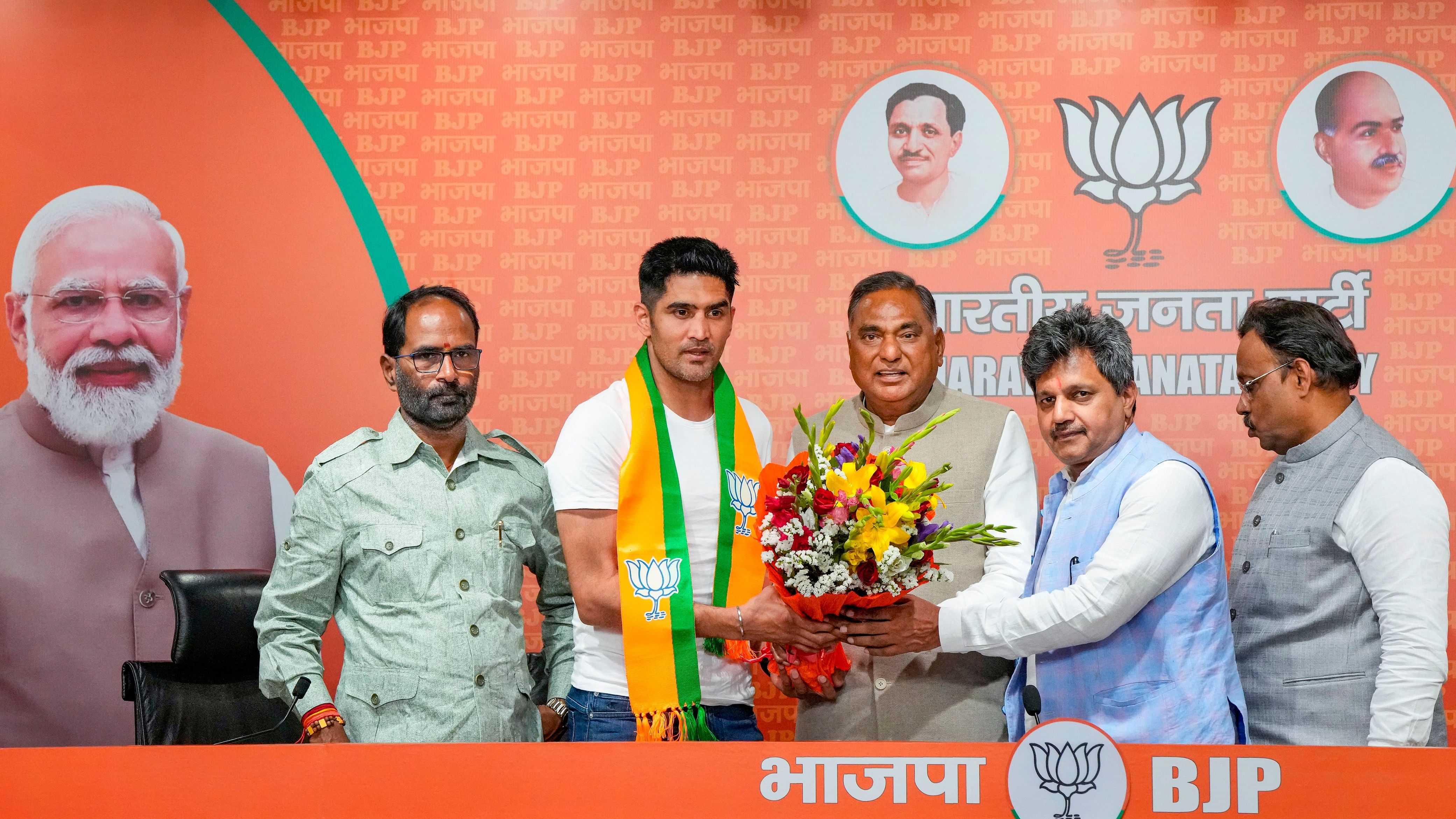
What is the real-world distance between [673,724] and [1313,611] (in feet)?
4.89

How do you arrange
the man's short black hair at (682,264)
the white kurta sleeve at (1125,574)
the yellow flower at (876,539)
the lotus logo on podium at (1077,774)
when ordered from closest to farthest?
1. the lotus logo on podium at (1077,774)
2. the yellow flower at (876,539)
3. the white kurta sleeve at (1125,574)
4. the man's short black hair at (682,264)

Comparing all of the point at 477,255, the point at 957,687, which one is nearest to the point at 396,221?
the point at 477,255

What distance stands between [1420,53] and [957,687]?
262 centimetres

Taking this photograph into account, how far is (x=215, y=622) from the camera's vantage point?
9.75ft

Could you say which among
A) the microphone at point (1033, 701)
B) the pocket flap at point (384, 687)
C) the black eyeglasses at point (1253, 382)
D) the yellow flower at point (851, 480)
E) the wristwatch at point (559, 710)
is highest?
the black eyeglasses at point (1253, 382)

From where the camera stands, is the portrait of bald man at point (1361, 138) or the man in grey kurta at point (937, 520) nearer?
the man in grey kurta at point (937, 520)

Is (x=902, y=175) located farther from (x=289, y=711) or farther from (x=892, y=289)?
(x=289, y=711)

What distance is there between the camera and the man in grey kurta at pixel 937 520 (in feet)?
8.96

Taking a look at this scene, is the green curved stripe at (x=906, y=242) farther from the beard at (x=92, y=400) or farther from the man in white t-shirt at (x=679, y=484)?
the beard at (x=92, y=400)

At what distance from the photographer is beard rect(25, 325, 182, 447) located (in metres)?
3.76

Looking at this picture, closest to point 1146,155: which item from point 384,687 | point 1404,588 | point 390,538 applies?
point 1404,588

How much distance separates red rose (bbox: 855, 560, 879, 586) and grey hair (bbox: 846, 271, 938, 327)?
78 cm

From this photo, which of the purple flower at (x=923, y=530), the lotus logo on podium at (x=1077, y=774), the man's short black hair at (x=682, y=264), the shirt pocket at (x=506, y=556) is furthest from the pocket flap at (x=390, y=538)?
the lotus logo on podium at (x=1077, y=774)

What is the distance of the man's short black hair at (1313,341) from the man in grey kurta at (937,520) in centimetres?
63
